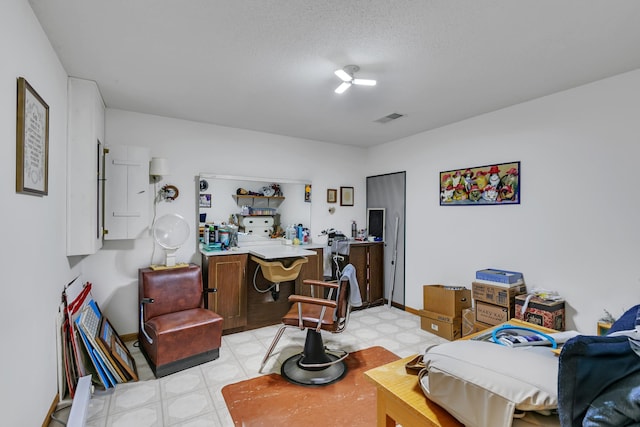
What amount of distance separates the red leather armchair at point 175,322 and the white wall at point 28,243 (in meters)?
0.71

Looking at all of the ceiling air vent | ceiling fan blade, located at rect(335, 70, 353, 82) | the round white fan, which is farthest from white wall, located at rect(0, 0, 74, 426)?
the ceiling air vent

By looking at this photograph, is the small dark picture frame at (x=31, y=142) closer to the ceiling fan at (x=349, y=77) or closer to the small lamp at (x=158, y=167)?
the small lamp at (x=158, y=167)

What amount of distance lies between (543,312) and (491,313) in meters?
0.45

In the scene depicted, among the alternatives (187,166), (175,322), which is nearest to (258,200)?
(187,166)

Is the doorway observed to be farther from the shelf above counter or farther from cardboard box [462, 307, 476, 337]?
the shelf above counter

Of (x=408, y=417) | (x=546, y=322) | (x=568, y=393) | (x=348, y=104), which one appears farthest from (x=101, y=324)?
(x=546, y=322)

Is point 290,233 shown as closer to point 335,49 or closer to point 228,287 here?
point 228,287

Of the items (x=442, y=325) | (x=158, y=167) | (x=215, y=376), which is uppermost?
(x=158, y=167)

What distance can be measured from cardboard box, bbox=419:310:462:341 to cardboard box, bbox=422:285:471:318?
0.20 feet

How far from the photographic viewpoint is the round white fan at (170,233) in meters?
3.31

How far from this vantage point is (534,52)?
2178 millimetres

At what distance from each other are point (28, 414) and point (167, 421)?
2.53 ft

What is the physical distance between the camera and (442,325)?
354 cm

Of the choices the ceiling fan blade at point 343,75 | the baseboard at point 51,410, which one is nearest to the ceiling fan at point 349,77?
the ceiling fan blade at point 343,75
